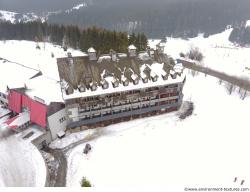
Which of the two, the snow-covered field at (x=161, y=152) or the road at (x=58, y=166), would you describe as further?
the snow-covered field at (x=161, y=152)

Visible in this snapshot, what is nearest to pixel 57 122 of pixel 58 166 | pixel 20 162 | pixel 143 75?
pixel 58 166

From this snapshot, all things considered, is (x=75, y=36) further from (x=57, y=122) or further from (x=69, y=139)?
(x=69, y=139)

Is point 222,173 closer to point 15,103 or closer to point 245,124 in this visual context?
point 245,124

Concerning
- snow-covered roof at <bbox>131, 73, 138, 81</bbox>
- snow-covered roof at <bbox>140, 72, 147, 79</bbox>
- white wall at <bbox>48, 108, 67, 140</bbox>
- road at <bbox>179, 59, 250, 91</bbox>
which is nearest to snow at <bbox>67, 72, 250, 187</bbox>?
white wall at <bbox>48, 108, 67, 140</bbox>

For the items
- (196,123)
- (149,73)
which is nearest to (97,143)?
(149,73)

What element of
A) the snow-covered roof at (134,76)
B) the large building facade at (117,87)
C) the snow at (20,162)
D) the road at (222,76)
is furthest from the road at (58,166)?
the road at (222,76)

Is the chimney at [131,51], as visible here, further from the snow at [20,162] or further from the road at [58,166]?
the snow at [20,162]
